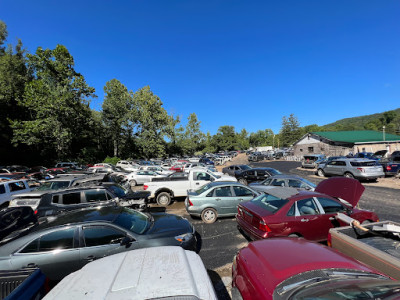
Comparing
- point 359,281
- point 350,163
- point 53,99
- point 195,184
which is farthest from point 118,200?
point 53,99

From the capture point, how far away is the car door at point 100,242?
3.61 metres

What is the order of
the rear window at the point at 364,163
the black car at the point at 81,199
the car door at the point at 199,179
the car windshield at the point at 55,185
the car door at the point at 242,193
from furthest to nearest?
the rear window at the point at 364,163 → the car door at the point at 199,179 → the car windshield at the point at 55,185 → the car door at the point at 242,193 → the black car at the point at 81,199

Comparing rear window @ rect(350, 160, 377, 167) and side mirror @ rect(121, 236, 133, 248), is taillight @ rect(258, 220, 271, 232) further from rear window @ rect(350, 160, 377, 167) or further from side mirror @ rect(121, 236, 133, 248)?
rear window @ rect(350, 160, 377, 167)

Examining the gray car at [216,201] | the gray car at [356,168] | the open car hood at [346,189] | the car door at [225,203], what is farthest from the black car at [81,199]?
the gray car at [356,168]

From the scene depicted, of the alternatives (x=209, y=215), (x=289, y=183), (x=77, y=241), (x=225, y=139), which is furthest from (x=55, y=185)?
(x=225, y=139)

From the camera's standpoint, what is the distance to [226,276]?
4.14 metres

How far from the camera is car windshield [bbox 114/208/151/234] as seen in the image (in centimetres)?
410

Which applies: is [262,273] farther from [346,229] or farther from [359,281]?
[346,229]

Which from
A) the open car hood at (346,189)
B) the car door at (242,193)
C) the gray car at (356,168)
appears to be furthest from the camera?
the gray car at (356,168)

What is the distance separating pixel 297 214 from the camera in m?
4.71

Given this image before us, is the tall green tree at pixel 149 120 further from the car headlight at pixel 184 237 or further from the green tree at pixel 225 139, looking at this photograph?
the green tree at pixel 225 139

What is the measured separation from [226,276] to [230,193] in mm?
3378

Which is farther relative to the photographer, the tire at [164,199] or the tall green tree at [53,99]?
the tall green tree at [53,99]

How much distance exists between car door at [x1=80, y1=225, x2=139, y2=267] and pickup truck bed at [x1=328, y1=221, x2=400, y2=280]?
152 inches
